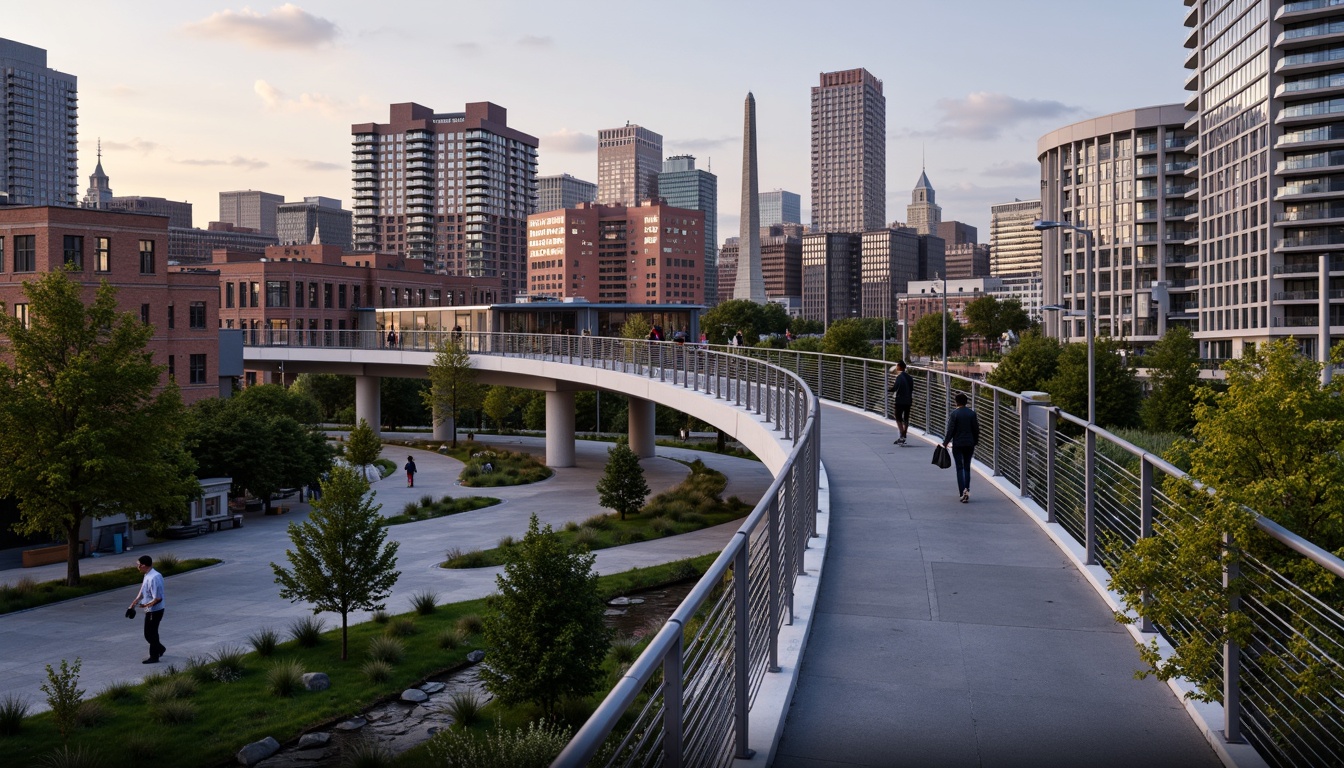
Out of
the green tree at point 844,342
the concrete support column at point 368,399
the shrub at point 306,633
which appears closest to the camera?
the shrub at point 306,633

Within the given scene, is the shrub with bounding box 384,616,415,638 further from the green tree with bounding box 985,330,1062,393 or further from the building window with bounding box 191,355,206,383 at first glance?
the building window with bounding box 191,355,206,383

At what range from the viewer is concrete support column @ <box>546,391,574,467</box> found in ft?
191

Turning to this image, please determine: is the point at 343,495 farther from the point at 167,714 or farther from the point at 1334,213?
the point at 1334,213

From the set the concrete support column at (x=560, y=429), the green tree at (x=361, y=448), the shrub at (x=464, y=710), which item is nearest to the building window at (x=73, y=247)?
the green tree at (x=361, y=448)

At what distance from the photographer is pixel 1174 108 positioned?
102m

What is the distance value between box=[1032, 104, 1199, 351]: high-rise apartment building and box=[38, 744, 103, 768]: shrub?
95.2 m

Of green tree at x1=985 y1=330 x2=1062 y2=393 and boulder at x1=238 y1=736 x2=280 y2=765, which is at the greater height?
green tree at x1=985 y1=330 x2=1062 y2=393

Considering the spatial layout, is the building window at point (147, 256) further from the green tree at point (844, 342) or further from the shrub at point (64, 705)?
the shrub at point (64, 705)

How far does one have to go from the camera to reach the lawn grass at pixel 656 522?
3428 cm

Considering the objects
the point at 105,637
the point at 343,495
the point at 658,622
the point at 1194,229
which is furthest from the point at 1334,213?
the point at 105,637

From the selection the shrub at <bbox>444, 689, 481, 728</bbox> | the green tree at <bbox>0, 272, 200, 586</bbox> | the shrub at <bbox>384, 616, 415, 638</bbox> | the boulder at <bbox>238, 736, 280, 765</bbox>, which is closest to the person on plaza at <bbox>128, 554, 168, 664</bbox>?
the boulder at <bbox>238, 736, 280, 765</bbox>

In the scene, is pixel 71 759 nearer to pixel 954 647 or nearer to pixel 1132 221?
pixel 954 647

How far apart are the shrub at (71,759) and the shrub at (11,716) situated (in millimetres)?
1917

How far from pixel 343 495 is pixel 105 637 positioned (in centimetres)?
682
